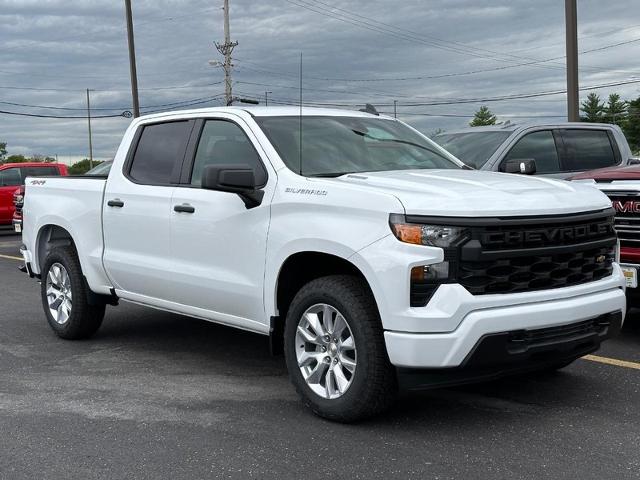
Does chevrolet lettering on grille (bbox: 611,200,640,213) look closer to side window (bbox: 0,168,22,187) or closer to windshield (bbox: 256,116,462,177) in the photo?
windshield (bbox: 256,116,462,177)

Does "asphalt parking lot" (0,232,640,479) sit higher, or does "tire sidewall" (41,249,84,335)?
"tire sidewall" (41,249,84,335)

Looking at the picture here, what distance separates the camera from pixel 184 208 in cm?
565

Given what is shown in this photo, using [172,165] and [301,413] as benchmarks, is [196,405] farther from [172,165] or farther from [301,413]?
[172,165]

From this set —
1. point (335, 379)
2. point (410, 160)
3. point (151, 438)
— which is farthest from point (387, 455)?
point (410, 160)

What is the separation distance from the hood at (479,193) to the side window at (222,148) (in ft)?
2.53

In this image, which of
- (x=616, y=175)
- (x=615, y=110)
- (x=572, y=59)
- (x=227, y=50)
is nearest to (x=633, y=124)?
(x=615, y=110)

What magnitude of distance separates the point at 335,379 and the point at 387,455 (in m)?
0.65

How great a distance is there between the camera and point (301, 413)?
4.91 metres

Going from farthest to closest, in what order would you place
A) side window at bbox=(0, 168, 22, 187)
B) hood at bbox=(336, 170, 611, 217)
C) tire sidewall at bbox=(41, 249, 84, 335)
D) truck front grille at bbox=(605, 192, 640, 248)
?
side window at bbox=(0, 168, 22, 187), tire sidewall at bbox=(41, 249, 84, 335), truck front grille at bbox=(605, 192, 640, 248), hood at bbox=(336, 170, 611, 217)

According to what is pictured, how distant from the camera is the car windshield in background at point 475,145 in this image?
30.0 ft

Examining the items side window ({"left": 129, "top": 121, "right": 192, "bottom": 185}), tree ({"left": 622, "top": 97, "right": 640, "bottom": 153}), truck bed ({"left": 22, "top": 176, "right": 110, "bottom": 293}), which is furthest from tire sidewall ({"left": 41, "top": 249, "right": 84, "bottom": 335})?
tree ({"left": 622, "top": 97, "right": 640, "bottom": 153})

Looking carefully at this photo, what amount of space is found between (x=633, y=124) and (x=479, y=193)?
375 feet

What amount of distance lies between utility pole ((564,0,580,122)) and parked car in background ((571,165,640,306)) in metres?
9.13

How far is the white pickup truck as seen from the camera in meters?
4.22
